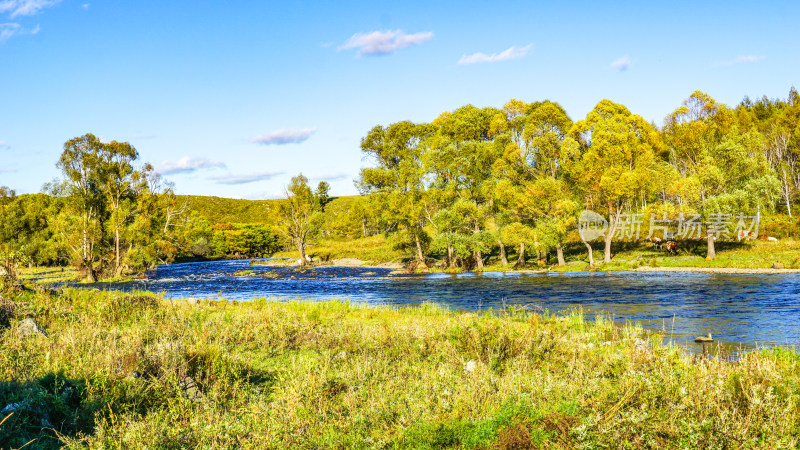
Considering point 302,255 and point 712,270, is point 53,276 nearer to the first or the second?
point 302,255

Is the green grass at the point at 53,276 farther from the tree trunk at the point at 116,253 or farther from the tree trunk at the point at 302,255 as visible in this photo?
the tree trunk at the point at 302,255

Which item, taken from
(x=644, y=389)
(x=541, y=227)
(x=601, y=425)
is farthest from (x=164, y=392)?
(x=541, y=227)

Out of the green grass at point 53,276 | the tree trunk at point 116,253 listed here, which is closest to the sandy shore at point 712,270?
the green grass at point 53,276

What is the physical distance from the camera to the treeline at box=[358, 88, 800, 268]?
41281mm

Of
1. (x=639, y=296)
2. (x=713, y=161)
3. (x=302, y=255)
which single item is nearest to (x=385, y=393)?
(x=639, y=296)

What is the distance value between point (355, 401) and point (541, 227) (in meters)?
36.5

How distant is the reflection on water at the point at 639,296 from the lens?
1678cm

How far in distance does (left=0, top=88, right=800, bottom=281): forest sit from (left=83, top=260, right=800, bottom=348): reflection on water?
6.97 metres

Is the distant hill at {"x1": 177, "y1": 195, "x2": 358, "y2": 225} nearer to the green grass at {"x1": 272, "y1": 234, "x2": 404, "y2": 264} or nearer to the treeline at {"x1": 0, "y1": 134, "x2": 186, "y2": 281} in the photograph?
the green grass at {"x1": 272, "y1": 234, "x2": 404, "y2": 264}

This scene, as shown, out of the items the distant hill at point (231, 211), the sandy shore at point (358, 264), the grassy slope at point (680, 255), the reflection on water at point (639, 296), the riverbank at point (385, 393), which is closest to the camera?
the riverbank at point (385, 393)

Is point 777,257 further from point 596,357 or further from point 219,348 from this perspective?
point 219,348

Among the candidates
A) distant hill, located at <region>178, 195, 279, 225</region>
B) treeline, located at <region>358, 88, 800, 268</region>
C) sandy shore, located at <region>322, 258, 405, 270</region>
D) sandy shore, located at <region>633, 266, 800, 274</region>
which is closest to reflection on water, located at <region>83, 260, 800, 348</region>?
sandy shore, located at <region>633, 266, 800, 274</region>

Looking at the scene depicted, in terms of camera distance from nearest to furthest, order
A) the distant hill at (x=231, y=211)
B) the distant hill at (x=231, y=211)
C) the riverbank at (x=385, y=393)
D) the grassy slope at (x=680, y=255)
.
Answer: the riverbank at (x=385, y=393), the grassy slope at (x=680, y=255), the distant hill at (x=231, y=211), the distant hill at (x=231, y=211)

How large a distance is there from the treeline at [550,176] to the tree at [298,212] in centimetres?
2018
